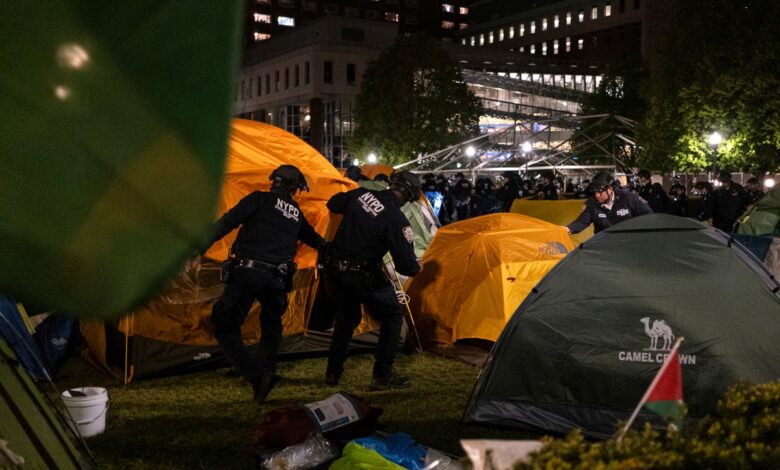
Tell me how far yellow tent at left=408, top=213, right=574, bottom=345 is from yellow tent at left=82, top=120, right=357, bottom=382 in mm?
1405

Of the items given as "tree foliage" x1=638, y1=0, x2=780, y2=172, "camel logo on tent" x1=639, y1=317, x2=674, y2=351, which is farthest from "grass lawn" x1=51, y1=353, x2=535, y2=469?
"tree foliage" x1=638, y1=0, x2=780, y2=172

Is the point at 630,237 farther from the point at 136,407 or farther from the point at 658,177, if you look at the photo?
the point at 658,177

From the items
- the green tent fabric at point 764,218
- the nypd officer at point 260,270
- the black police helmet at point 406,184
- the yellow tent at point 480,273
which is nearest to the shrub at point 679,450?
the nypd officer at point 260,270

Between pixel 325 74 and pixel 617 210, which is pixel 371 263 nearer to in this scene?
pixel 617 210

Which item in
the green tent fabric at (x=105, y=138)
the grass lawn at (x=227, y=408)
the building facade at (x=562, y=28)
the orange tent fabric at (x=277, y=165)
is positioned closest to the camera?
the green tent fabric at (x=105, y=138)

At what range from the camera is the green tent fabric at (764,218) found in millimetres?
11212

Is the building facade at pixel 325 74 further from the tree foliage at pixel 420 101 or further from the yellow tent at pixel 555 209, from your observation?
the yellow tent at pixel 555 209

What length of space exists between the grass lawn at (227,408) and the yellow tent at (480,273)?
591 millimetres

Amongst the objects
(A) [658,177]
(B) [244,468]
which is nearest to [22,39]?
(B) [244,468]

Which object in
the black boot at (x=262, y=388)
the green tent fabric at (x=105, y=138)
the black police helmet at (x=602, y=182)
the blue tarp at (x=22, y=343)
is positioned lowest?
the black boot at (x=262, y=388)

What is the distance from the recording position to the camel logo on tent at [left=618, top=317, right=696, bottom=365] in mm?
5219

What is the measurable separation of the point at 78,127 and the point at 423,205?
10.8 meters

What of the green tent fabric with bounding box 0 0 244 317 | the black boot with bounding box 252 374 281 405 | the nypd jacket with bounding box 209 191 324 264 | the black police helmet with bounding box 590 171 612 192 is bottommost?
the black boot with bounding box 252 374 281 405

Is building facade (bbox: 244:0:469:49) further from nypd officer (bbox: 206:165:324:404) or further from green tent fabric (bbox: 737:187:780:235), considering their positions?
nypd officer (bbox: 206:165:324:404)
